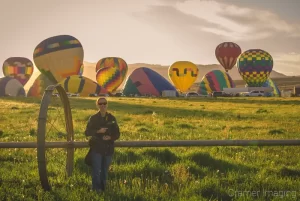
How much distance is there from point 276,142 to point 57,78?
52.1 metres

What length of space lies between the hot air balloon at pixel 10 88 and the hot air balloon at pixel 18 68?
9840 millimetres

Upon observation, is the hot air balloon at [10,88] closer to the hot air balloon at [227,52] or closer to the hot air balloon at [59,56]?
the hot air balloon at [59,56]

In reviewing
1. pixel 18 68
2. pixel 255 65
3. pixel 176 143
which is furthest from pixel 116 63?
pixel 176 143

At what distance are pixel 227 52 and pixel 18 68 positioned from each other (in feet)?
140

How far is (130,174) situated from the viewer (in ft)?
23.7

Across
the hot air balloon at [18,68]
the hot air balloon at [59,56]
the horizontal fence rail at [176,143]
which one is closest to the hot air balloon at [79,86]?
the hot air balloon at [59,56]

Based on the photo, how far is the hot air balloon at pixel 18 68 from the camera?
78250 millimetres

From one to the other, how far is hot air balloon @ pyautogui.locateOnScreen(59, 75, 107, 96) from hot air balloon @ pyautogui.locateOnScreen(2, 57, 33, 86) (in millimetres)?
27370

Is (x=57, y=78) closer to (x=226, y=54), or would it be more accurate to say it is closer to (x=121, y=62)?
(x=121, y=62)

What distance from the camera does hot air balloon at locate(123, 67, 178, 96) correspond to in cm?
5956

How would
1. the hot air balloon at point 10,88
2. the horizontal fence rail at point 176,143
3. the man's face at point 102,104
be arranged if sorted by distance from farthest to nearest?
the hot air balloon at point 10,88
the horizontal fence rail at point 176,143
the man's face at point 102,104

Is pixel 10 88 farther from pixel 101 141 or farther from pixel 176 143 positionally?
pixel 176 143

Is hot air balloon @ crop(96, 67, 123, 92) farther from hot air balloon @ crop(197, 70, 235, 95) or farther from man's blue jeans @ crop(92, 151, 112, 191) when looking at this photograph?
man's blue jeans @ crop(92, 151, 112, 191)

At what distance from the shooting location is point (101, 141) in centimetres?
629
